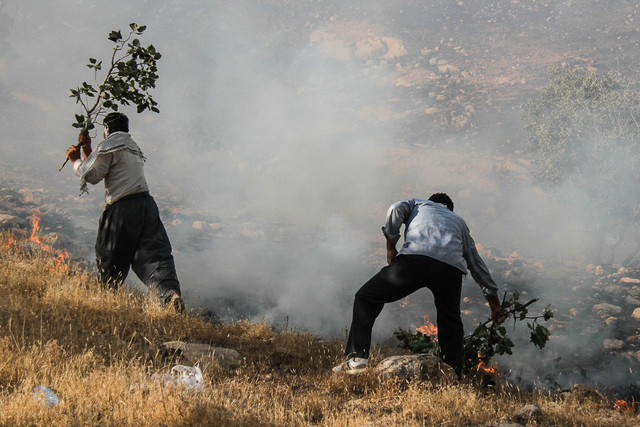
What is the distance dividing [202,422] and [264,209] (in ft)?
46.9

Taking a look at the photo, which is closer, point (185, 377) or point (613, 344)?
point (185, 377)

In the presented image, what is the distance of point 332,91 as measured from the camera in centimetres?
2397

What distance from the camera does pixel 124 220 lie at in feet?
14.4

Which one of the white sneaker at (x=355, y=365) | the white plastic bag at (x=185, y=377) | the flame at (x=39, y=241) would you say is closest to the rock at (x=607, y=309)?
the white sneaker at (x=355, y=365)

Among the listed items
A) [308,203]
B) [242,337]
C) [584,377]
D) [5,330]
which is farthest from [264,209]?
[5,330]

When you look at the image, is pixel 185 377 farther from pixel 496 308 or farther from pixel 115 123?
pixel 115 123

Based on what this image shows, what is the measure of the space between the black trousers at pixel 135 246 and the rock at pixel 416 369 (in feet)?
6.59

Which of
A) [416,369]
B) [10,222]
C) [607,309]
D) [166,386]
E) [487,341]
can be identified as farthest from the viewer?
[607,309]

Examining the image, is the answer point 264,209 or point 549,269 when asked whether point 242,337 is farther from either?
point 264,209

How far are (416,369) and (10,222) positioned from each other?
856 cm

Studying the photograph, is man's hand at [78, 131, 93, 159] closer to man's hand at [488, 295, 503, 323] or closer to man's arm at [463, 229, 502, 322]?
man's arm at [463, 229, 502, 322]

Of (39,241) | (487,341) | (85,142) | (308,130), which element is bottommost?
(487,341)

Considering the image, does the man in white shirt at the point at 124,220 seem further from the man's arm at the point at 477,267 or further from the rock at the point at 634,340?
the rock at the point at 634,340

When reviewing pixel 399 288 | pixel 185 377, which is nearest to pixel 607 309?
pixel 399 288
